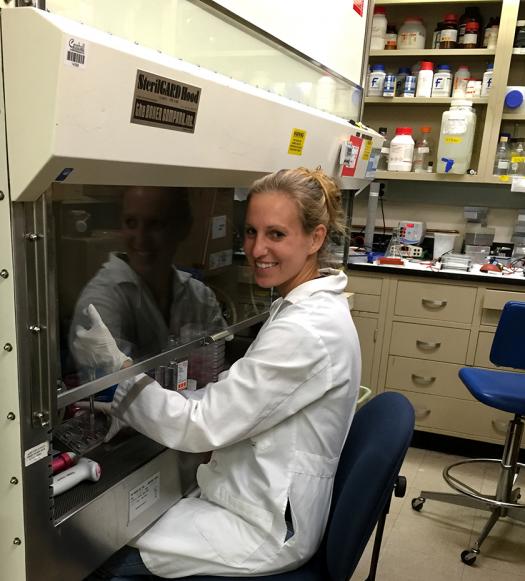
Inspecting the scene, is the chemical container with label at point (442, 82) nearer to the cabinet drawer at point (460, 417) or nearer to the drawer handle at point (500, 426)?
the cabinet drawer at point (460, 417)

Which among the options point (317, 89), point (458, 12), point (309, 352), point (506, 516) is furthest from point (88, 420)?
point (458, 12)

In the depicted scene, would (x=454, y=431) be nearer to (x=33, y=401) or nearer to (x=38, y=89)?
(x=33, y=401)

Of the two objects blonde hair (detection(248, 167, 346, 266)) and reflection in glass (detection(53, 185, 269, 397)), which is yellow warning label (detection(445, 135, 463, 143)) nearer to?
reflection in glass (detection(53, 185, 269, 397))

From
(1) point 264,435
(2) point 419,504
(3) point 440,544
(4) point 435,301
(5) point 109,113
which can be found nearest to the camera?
(5) point 109,113

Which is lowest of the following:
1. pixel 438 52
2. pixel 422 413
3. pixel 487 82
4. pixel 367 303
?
pixel 422 413

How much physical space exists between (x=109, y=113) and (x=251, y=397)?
56 cm

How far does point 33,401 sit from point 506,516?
2.02 meters

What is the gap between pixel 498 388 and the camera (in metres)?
1.97

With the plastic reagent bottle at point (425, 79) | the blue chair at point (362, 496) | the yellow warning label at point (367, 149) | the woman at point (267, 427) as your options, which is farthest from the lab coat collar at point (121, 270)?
the plastic reagent bottle at point (425, 79)

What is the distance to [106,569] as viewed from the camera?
3.55 ft

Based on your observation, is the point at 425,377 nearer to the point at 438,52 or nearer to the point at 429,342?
the point at 429,342

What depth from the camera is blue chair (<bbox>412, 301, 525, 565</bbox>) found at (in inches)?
75.9

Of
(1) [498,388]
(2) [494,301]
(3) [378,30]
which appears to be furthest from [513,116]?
(1) [498,388]

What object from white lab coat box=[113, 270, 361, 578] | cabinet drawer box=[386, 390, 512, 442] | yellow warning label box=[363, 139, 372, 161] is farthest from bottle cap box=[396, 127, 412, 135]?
white lab coat box=[113, 270, 361, 578]
